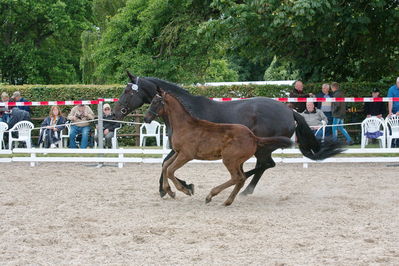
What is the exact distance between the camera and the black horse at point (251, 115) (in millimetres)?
8281

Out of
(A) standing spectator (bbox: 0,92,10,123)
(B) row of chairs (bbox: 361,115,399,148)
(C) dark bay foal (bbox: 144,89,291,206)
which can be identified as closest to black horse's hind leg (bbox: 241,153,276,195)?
(C) dark bay foal (bbox: 144,89,291,206)

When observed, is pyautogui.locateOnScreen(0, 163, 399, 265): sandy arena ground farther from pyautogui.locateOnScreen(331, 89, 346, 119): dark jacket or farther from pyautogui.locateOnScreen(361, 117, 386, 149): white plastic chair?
pyautogui.locateOnScreen(331, 89, 346, 119): dark jacket

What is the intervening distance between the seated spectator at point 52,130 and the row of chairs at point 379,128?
22.5 ft

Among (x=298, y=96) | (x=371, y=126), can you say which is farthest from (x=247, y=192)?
(x=371, y=126)

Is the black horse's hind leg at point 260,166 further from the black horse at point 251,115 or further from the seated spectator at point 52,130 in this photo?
the seated spectator at point 52,130

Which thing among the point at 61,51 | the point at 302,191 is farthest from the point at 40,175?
the point at 61,51

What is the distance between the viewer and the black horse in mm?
8281

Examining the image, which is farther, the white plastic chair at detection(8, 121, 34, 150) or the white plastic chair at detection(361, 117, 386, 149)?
the white plastic chair at detection(8, 121, 34, 150)

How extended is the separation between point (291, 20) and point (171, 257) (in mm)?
8935

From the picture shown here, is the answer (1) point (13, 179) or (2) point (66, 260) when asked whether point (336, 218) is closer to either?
(2) point (66, 260)

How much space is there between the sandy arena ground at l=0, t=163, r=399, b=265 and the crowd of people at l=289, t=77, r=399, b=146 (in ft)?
9.19

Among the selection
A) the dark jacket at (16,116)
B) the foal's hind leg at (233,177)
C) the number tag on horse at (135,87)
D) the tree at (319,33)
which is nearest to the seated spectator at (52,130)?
the dark jacket at (16,116)

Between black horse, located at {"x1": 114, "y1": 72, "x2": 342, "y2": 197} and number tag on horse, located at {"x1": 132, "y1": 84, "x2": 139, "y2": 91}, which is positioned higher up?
number tag on horse, located at {"x1": 132, "y1": 84, "x2": 139, "y2": 91}

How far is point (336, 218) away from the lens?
695 cm
